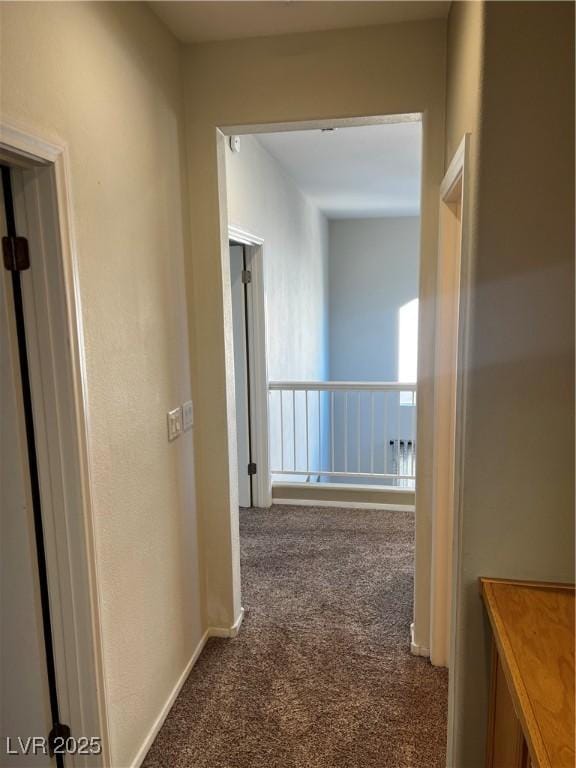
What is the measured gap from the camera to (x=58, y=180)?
1.31 metres

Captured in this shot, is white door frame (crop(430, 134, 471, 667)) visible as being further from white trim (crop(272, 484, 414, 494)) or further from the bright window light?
the bright window light

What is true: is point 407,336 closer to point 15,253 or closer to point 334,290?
point 334,290

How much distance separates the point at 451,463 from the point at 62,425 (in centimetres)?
145

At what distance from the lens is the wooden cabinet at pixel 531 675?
3.05 feet

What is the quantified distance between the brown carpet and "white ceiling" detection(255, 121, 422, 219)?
2.51m

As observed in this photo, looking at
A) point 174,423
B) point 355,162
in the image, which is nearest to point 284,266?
point 355,162

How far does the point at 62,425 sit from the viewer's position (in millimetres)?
1396

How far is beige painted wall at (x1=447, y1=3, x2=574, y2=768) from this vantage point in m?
1.19

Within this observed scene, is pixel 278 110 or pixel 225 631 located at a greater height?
pixel 278 110

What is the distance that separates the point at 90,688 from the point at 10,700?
0.25 m

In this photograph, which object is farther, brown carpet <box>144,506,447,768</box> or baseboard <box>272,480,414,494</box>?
Answer: baseboard <box>272,480,414,494</box>

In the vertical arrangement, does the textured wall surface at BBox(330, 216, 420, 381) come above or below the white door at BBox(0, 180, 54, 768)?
above

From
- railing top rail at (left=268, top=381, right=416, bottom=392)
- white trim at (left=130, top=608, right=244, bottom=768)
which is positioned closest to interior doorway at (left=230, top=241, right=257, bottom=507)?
railing top rail at (left=268, top=381, right=416, bottom=392)

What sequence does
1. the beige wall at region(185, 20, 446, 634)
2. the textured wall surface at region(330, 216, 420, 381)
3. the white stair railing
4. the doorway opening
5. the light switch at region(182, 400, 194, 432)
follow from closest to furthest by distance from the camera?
the beige wall at region(185, 20, 446, 634) → the light switch at region(182, 400, 194, 432) → the doorway opening → the white stair railing → the textured wall surface at region(330, 216, 420, 381)
